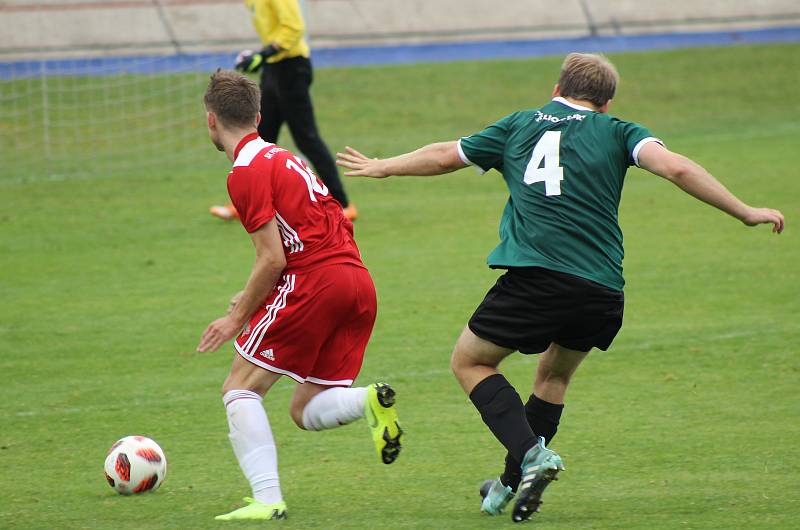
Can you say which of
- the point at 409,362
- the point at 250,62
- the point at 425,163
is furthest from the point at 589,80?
the point at 250,62

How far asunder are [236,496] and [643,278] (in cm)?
530

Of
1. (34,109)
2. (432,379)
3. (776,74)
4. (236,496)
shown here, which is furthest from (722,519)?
(776,74)

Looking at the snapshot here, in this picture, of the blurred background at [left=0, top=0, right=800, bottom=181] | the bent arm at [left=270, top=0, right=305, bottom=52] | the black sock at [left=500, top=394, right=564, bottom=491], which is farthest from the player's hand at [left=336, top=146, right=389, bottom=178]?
the blurred background at [left=0, top=0, right=800, bottom=181]

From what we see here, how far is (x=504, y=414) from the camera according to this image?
4.93 m

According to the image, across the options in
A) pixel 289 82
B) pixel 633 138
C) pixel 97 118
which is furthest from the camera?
pixel 97 118

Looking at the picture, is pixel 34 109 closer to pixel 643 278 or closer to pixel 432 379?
pixel 643 278

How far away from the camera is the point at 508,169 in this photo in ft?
16.8

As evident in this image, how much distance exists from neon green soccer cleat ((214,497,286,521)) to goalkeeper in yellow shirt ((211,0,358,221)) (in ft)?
21.9

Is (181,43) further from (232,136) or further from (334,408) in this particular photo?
(334,408)

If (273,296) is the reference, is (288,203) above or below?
above

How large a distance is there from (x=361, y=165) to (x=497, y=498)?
1.52 metres

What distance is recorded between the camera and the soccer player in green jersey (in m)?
4.88

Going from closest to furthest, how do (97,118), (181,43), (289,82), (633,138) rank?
(633,138), (289,82), (97,118), (181,43)

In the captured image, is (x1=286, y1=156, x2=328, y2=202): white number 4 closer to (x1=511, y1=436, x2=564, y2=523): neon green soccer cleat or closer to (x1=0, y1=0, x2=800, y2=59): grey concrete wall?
(x1=511, y1=436, x2=564, y2=523): neon green soccer cleat
